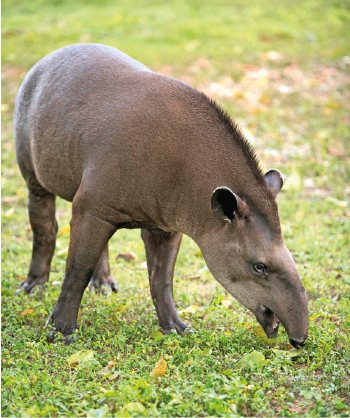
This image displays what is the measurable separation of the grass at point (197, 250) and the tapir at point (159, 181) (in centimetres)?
35

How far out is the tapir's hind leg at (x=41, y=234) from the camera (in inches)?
228

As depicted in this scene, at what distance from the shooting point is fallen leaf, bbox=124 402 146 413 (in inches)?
133

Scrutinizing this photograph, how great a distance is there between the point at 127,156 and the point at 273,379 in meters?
1.97

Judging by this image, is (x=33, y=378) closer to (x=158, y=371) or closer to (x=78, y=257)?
(x=158, y=371)

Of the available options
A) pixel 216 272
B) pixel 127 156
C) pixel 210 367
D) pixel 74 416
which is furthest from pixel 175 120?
pixel 74 416

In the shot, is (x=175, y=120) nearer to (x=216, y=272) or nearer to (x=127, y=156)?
(x=127, y=156)

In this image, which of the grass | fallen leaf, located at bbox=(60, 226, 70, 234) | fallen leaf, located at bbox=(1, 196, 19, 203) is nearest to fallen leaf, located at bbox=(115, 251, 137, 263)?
the grass

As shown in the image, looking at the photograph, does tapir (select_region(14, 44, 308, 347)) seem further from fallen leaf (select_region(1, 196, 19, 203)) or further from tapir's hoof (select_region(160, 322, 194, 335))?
fallen leaf (select_region(1, 196, 19, 203))

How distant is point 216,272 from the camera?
4.27m

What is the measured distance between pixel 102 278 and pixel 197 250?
1478mm

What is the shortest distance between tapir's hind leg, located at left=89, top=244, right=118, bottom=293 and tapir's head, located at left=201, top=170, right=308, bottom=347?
194cm

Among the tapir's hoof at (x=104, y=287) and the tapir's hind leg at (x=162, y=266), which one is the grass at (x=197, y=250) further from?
the tapir's hind leg at (x=162, y=266)

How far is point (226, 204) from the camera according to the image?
3980 mm

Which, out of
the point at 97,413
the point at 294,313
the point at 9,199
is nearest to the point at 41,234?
the point at 9,199
